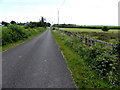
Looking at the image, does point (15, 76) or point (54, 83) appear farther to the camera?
point (15, 76)

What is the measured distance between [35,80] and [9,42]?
1436 centimetres

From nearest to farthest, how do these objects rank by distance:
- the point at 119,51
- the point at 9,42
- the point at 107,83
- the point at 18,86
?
the point at 18,86 < the point at 107,83 < the point at 119,51 < the point at 9,42

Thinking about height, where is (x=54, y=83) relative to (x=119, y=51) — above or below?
below

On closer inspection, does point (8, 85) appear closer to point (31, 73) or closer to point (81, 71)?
point (31, 73)

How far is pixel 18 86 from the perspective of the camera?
5.65 metres

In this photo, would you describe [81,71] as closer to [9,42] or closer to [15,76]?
[15,76]

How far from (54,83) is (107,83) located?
86.0 inches

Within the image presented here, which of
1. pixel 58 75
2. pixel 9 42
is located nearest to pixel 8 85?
pixel 58 75

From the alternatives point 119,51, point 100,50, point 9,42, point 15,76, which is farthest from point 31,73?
point 9,42

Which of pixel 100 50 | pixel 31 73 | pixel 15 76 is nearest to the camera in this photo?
pixel 15 76

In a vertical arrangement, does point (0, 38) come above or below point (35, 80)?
above

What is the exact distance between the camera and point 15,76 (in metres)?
6.79

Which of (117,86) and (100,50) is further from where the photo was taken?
(100,50)

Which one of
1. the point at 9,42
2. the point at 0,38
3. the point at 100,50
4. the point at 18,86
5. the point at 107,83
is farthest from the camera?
the point at 9,42
